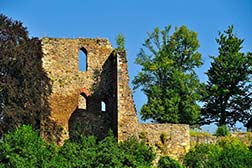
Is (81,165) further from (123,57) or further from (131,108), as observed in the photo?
(123,57)

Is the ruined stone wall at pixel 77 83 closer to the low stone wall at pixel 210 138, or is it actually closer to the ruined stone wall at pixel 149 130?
the ruined stone wall at pixel 149 130

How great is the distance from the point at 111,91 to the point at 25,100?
4912mm

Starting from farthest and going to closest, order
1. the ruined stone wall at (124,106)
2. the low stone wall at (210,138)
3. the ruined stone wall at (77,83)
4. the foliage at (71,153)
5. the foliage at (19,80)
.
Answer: the ruined stone wall at (77,83)
the low stone wall at (210,138)
the ruined stone wall at (124,106)
the foliage at (19,80)
the foliage at (71,153)

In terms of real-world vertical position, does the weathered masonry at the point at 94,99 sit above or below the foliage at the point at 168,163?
above

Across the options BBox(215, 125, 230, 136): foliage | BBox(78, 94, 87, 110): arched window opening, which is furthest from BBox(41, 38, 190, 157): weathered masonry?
BBox(215, 125, 230, 136): foliage

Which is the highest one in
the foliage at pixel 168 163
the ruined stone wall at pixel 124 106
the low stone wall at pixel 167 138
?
the ruined stone wall at pixel 124 106

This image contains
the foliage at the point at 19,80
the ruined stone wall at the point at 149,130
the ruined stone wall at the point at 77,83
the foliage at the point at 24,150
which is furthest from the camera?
the ruined stone wall at the point at 77,83

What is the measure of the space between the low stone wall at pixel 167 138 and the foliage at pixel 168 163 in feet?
2.53

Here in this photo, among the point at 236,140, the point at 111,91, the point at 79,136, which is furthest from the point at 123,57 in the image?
the point at 236,140

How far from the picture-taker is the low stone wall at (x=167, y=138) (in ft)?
104

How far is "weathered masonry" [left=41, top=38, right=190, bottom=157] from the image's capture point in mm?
31656

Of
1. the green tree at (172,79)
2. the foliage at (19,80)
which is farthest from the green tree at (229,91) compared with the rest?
the foliage at (19,80)

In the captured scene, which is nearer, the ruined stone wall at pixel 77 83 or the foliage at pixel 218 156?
the foliage at pixel 218 156

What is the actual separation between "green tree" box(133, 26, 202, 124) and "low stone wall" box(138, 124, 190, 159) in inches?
104
